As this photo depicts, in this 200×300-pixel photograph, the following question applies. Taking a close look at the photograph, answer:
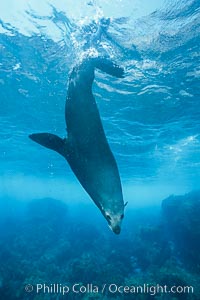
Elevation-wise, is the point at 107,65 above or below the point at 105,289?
above

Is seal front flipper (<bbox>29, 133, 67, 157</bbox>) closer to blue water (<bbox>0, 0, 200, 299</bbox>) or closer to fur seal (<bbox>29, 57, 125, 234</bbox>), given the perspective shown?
fur seal (<bbox>29, 57, 125, 234</bbox>)

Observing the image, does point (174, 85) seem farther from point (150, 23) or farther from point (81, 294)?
point (81, 294)

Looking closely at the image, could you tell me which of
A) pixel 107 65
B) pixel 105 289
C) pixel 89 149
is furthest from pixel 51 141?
pixel 105 289

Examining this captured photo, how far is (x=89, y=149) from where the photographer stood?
3.32 metres

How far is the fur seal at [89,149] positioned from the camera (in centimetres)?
310

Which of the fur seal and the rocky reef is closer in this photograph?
the fur seal

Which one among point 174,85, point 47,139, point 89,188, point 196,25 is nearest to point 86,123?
point 47,139

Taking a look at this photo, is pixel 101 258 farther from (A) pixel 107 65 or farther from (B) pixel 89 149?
(A) pixel 107 65

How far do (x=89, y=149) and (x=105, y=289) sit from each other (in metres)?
12.1

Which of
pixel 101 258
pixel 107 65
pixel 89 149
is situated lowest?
pixel 101 258

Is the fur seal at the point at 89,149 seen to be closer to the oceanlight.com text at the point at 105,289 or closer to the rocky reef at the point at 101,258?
the rocky reef at the point at 101,258

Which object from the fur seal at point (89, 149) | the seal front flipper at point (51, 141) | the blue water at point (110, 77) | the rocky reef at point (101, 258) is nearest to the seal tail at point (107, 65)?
the fur seal at point (89, 149)

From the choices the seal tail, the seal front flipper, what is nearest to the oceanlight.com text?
the seal front flipper

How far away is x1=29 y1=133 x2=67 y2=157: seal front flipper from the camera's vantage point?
3455 millimetres
